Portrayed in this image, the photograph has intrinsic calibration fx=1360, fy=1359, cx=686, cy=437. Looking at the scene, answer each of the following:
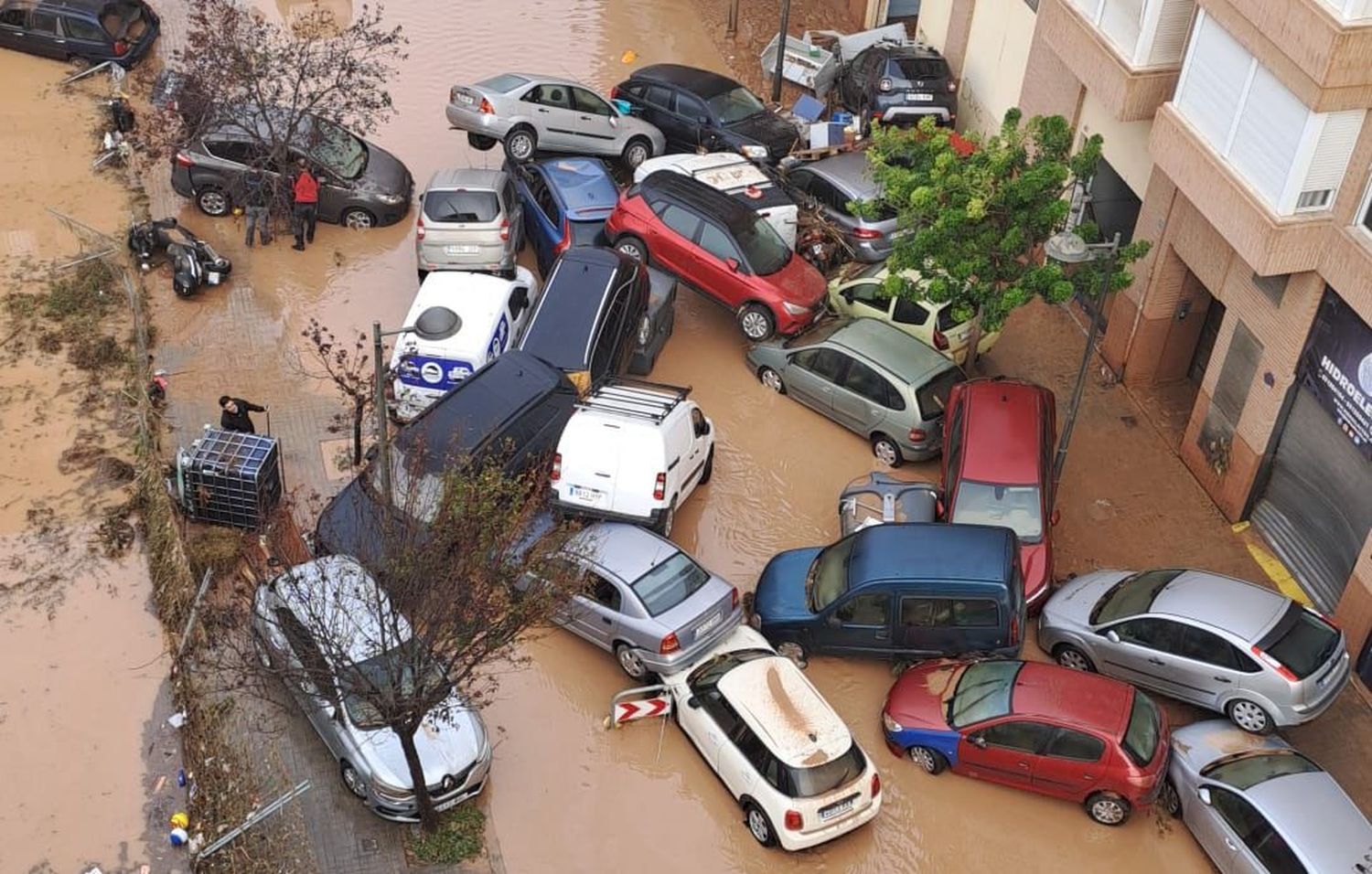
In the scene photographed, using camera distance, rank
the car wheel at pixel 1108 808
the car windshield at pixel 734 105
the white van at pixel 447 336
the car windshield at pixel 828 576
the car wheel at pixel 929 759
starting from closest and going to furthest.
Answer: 1. the car wheel at pixel 1108 808
2. the car wheel at pixel 929 759
3. the car windshield at pixel 828 576
4. the white van at pixel 447 336
5. the car windshield at pixel 734 105

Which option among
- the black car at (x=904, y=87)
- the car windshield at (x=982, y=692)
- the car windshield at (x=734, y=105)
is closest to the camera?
the car windshield at (x=982, y=692)

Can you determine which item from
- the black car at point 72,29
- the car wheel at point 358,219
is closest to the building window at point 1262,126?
the car wheel at point 358,219

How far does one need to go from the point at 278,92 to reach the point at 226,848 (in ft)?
43.0

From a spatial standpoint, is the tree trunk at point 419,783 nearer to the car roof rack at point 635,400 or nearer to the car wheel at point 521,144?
the car roof rack at point 635,400

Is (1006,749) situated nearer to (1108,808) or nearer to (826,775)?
(1108,808)

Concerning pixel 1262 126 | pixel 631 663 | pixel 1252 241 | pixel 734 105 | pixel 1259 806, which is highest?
pixel 1262 126

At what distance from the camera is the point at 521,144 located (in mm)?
23891

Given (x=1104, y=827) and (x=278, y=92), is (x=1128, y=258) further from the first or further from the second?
(x=278, y=92)

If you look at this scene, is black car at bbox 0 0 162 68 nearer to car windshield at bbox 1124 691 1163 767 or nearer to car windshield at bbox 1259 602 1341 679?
car windshield at bbox 1124 691 1163 767

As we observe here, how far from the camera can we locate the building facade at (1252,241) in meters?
14.7

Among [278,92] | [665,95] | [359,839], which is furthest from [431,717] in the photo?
[665,95]

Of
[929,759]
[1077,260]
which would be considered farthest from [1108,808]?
[1077,260]

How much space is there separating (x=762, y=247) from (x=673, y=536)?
5.32m

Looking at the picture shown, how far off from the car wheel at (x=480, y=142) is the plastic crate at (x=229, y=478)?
931cm
